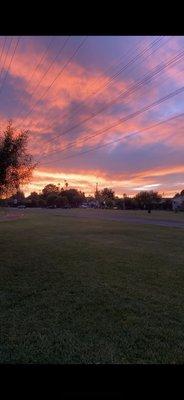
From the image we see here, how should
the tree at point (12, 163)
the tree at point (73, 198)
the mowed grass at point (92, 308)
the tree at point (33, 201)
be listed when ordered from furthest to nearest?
1. the tree at point (73, 198)
2. the tree at point (33, 201)
3. the tree at point (12, 163)
4. the mowed grass at point (92, 308)

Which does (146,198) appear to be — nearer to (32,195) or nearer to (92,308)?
(32,195)

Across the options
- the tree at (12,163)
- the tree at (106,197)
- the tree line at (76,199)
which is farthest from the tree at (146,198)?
the tree at (12,163)

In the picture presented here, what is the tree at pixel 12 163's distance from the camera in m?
19.7

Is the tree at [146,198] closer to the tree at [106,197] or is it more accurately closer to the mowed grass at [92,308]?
the tree at [106,197]

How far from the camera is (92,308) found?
8.63 m

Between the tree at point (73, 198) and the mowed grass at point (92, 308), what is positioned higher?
the tree at point (73, 198)

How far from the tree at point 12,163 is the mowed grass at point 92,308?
5127 mm

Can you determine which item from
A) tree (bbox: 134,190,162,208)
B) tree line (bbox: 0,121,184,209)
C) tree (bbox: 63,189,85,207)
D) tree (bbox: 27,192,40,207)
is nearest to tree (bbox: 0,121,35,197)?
tree line (bbox: 0,121,184,209)

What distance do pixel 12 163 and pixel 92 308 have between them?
13.2 metres

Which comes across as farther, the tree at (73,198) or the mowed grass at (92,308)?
the tree at (73,198)

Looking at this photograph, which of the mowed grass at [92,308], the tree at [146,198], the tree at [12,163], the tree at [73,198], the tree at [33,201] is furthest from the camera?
the tree at [73,198]

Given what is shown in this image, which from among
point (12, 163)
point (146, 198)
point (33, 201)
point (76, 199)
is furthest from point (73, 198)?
point (12, 163)
